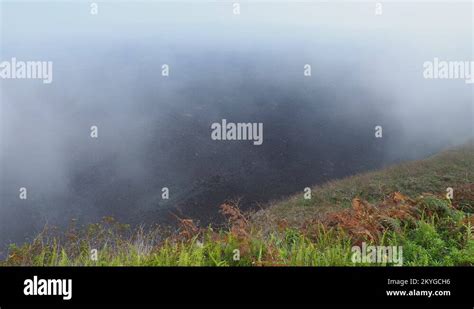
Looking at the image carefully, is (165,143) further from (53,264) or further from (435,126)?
(435,126)

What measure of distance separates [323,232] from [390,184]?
134 cm

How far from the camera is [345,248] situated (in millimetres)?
5117

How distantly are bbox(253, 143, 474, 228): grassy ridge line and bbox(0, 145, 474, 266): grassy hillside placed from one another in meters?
0.01

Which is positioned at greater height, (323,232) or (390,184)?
(390,184)

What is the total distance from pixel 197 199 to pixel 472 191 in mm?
3634

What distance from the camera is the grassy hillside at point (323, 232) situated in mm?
4934

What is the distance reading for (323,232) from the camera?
219 inches

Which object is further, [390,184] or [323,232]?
[390,184]

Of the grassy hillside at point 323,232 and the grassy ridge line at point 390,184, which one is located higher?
the grassy ridge line at point 390,184

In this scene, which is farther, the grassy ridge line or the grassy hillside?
the grassy ridge line

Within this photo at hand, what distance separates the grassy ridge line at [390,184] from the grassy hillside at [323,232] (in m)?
0.01

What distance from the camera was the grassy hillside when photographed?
493 cm

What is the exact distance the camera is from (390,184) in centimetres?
622
